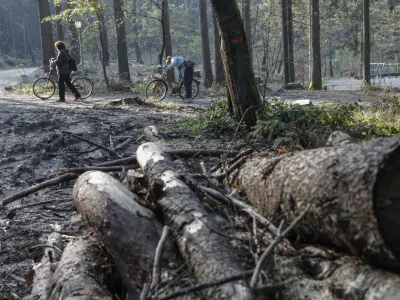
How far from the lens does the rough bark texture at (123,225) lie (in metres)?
3.28

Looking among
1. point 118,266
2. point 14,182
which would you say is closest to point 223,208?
point 118,266

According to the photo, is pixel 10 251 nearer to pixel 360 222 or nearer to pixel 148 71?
pixel 360 222

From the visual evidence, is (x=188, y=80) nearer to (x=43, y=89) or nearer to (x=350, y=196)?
(x=43, y=89)

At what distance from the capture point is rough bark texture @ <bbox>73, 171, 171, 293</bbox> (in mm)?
3279

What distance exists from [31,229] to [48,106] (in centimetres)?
1031


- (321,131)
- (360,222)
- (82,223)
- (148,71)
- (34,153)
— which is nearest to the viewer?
(360,222)

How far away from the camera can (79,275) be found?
10.9ft

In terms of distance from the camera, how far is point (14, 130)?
10.1m

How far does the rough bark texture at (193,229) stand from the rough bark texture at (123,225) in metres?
0.16

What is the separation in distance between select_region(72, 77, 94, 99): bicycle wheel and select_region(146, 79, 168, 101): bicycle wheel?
101 inches

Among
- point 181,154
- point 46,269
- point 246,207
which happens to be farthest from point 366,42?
point 46,269

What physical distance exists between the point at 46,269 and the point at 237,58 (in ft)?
16.6

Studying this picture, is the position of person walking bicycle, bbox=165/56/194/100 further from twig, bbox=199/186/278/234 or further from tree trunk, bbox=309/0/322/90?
twig, bbox=199/186/278/234

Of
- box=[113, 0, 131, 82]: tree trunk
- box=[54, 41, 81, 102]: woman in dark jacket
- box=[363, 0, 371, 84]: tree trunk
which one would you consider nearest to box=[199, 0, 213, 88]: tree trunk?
box=[113, 0, 131, 82]: tree trunk
